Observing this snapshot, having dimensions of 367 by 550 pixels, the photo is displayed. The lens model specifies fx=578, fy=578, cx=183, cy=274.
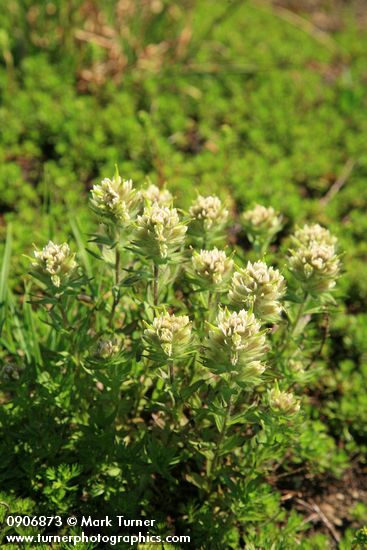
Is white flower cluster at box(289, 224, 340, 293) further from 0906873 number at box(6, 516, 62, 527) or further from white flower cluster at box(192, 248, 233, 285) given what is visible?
0906873 number at box(6, 516, 62, 527)

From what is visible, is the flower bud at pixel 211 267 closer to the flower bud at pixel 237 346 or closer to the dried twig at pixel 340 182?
the flower bud at pixel 237 346

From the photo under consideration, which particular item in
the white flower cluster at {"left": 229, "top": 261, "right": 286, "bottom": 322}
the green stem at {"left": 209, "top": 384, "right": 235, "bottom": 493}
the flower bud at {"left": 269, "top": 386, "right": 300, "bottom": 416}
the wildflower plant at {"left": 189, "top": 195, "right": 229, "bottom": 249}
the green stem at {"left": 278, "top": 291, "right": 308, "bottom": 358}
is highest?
the wildflower plant at {"left": 189, "top": 195, "right": 229, "bottom": 249}

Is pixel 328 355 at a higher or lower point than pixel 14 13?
lower

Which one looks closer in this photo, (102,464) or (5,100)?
(102,464)

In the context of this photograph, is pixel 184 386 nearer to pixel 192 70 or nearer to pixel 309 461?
pixel 309 461

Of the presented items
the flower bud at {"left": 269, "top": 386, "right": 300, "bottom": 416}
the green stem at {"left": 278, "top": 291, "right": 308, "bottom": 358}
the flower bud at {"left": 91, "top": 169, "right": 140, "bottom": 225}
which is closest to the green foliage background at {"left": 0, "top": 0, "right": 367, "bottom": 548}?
the green stem at {"left": 278, "top": 291, "right": 308, "bottom": 358}

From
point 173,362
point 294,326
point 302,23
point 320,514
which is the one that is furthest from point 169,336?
point 302,23

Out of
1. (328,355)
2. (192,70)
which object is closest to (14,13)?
(192,70)

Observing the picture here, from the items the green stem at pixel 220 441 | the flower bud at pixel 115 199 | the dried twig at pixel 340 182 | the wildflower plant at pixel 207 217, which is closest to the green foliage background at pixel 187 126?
the dried twig at pixel 340 182
